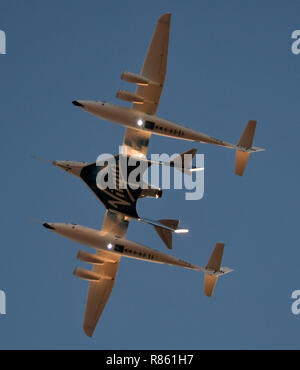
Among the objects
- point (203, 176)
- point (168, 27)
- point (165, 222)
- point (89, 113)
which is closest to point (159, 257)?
point (165, 222)

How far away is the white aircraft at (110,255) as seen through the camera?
42031 mm

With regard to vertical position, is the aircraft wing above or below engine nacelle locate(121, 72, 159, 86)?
below

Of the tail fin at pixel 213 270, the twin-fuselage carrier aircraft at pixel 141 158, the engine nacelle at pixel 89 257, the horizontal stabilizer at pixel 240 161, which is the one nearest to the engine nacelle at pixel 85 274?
the twin-fuselage carrier aircraft at pixel 141 158

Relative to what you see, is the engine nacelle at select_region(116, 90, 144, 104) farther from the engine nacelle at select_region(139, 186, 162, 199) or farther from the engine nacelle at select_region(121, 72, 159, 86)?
the engine nacelle at select_region(139, 186, 162, 199)

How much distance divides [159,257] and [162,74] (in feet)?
35.4

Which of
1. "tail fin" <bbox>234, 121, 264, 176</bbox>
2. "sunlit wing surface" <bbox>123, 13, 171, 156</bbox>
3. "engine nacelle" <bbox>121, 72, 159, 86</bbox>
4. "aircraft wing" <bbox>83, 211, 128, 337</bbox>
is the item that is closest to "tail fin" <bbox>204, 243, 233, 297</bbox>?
"tail fin" <bbox>234, 121, 264, 176</bbox>

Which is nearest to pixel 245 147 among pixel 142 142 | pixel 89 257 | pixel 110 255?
pixel 142 142

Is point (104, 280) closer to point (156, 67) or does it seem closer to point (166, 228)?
point (166, 228)

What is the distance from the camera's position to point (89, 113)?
42062mm

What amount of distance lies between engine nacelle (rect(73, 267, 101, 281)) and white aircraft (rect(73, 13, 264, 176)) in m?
9.12

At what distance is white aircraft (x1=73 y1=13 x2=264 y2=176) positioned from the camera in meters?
41.7

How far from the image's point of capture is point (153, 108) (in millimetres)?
42219

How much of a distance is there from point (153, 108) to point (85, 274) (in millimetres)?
10832

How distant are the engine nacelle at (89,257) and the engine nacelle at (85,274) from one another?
883mm
